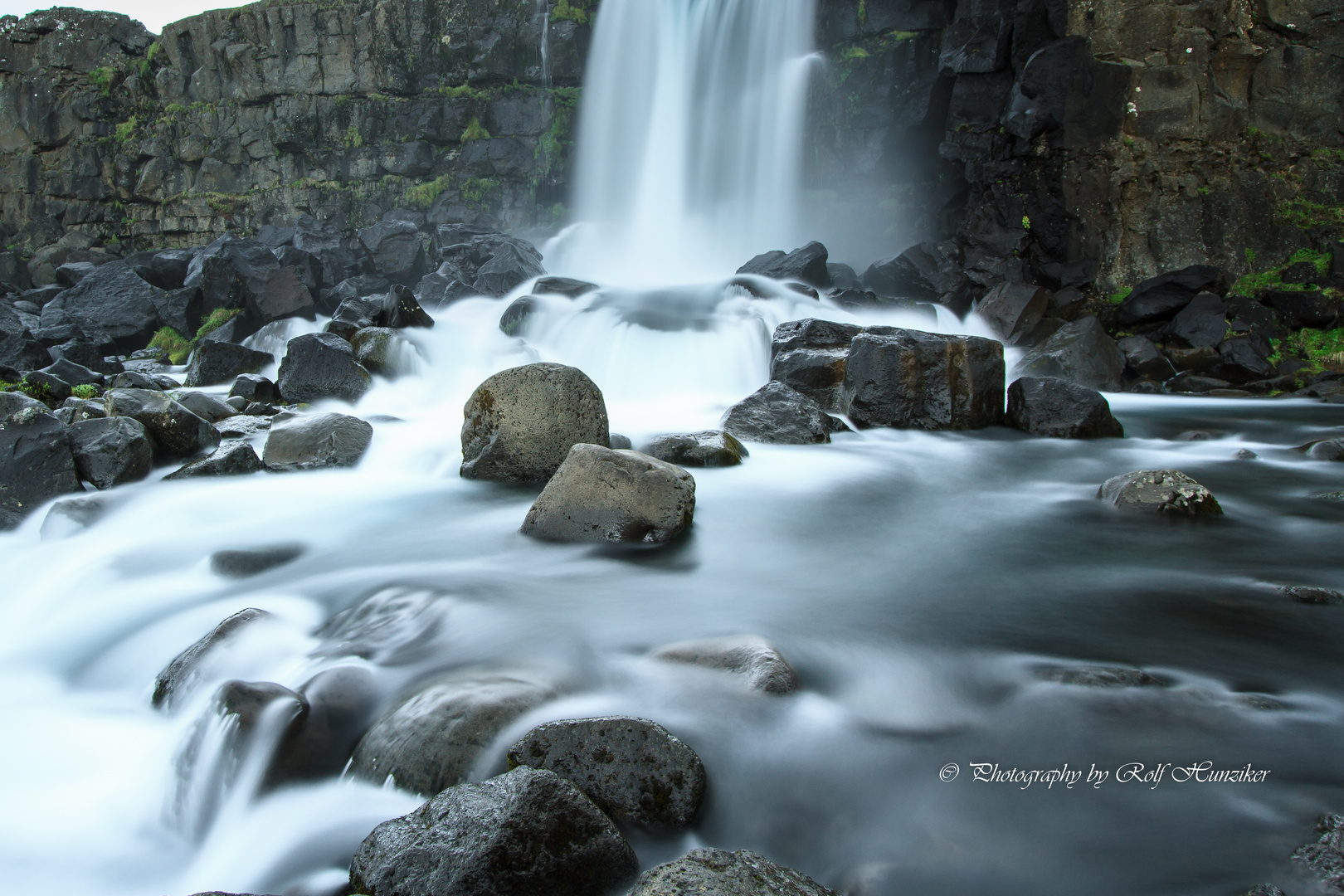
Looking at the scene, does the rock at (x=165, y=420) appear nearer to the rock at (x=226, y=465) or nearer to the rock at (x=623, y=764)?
the rock at (x=226, y=465)

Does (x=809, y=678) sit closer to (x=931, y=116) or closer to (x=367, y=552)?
(x=367, y=552)

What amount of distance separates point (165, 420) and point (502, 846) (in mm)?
5906

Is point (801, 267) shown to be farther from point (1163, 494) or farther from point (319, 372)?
point (1163, 494)

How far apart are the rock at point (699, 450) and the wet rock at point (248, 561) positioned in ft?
8.74

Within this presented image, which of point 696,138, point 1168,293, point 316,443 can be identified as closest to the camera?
point 316,443

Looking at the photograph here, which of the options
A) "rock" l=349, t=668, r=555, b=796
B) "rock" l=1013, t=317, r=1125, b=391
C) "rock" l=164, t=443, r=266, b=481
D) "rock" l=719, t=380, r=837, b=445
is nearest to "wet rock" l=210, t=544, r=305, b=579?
"rock" l=164, t=443, r=266, b=481

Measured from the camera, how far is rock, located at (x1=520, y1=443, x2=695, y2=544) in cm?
446

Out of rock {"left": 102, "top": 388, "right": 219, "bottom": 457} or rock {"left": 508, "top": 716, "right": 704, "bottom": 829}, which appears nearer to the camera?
rock {"left": 508, "top": 716, "right": 704, "bottom": 829}

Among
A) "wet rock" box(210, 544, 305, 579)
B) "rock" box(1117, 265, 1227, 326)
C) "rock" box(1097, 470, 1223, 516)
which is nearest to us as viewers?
"wet rock" box(210, 544, 305, 579)


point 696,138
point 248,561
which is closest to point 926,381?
point 248,561

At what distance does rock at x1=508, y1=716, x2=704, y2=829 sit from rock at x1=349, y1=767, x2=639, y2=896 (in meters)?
0.16

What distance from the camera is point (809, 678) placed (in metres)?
2.94

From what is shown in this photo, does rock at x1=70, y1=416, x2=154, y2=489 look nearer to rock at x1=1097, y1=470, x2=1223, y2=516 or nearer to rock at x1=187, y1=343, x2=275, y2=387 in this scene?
rock at x1=187, y1=343, x2=275, y2=387

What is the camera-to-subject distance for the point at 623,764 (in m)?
2.19
